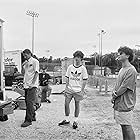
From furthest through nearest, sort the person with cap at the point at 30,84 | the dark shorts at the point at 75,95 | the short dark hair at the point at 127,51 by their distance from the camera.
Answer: the person with cap at the point at 30,84 → the dark shorts at the point at 75,95 → the short dark hair at the point at 127,51

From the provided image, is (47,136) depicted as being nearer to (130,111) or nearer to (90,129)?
(90,129)

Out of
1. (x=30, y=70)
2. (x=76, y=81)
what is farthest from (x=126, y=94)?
(x=30, y=70)

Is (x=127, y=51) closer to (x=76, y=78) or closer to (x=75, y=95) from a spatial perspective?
(x=76, y=78)

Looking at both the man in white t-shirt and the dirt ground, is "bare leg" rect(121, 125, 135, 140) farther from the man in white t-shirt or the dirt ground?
the man in white t-shirt

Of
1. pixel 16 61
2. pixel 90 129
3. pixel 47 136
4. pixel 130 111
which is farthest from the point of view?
pixel 16 61

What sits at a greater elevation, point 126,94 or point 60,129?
point 126,94

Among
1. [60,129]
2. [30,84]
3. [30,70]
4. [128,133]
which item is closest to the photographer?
[128,133]

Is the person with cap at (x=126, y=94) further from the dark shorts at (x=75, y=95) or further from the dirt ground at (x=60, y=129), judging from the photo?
the dark shorts at (x=75, y=95)

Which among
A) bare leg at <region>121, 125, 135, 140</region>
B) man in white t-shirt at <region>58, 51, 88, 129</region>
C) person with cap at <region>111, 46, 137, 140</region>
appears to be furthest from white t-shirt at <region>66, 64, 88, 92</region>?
bare leg at <region>121, 125, 135, 140</region>

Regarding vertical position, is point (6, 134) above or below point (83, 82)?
below

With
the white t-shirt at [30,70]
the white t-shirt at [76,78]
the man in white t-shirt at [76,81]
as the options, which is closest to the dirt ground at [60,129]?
the man in white t-shirt at [76,81]

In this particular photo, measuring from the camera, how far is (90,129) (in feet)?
21.0


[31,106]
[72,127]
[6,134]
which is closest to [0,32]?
[31,106]

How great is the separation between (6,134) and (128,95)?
9.51ft
